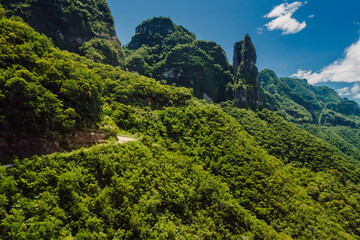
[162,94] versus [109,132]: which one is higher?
[162,94]

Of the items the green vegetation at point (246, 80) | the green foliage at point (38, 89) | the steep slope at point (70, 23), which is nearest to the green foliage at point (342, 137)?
the green vegetation at point (246, 80)

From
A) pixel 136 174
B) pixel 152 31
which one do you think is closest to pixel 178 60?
pixel 152 31

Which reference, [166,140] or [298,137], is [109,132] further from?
[298,137]

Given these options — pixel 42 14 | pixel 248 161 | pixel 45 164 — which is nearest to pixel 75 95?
pixel 45 164

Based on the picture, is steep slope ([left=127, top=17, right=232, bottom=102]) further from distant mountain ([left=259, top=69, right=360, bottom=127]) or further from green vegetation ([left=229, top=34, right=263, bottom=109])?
distant mountain ([left=259, top=69, right=360, bottom=127])

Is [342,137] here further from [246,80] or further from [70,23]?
[70,23]

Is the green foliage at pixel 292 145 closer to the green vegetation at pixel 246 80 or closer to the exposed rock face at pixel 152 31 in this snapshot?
the green vegetation at pixel 246 80
